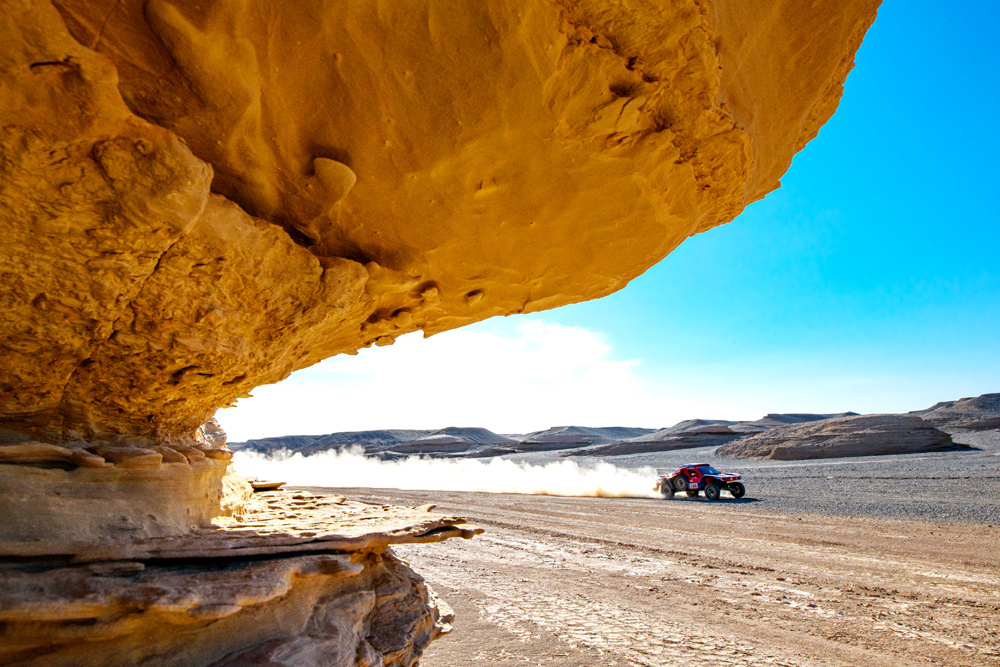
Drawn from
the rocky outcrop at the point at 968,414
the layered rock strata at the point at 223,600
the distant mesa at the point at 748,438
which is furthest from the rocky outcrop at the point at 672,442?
the layered rock strata at the point at 223,600

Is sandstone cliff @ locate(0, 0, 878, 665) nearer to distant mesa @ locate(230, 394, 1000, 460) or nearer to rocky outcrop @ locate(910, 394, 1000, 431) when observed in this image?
distant mesa @ locate(230, 394, 1000, 460)

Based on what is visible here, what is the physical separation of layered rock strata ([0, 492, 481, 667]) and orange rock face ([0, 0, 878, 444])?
28.3 inches

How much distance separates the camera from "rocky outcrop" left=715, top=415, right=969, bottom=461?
89.0ft

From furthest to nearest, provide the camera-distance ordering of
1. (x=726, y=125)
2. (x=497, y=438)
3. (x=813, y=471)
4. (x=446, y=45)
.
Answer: (x=497, y=438) < (x=813, y=471) < (x=726, y=125) < (x=446, y=45)

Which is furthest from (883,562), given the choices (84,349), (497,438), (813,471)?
(497,438)

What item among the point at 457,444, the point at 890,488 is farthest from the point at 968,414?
the point at 457,444

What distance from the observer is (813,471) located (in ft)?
67.6

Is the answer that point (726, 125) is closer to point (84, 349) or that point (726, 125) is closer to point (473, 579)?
point (84, 349)

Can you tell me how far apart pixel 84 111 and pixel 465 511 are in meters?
12.8

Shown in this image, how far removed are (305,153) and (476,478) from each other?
22476mm

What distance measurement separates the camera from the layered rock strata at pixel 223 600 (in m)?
1.77

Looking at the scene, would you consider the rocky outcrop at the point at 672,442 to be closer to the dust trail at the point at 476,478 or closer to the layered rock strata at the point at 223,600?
the dust trail at the point at 476,478

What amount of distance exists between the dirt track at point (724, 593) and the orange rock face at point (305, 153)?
11.9 ft

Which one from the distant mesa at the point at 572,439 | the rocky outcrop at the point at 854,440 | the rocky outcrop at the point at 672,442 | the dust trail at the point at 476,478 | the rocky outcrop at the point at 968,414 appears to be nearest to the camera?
the dust trail at the point at 476,478
